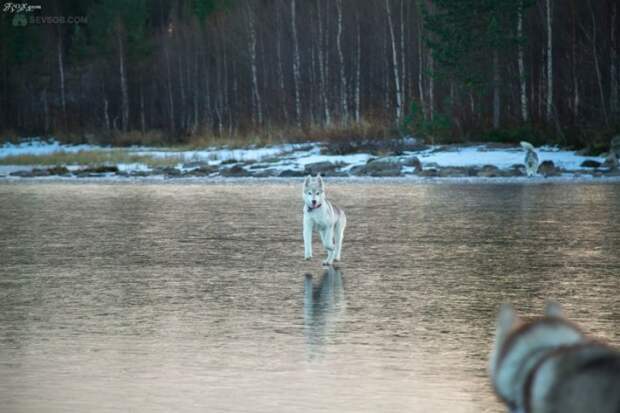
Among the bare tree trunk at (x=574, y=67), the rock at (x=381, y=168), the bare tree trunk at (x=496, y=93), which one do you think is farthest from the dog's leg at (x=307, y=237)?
the bare tree trunk at (x=496, y=93)

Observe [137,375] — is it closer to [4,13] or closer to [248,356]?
[248,356]

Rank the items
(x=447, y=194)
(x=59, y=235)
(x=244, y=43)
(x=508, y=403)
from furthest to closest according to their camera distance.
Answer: (x=244, y=43), (x=447, y=194), (x=59, y=235), (x=508, y=403)

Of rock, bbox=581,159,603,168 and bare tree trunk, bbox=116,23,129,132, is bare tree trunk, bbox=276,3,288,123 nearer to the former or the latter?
bare tree trunk, bbox=116,23,129,132

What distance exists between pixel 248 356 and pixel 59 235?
9.81 metres

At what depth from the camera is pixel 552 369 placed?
7.21 ft

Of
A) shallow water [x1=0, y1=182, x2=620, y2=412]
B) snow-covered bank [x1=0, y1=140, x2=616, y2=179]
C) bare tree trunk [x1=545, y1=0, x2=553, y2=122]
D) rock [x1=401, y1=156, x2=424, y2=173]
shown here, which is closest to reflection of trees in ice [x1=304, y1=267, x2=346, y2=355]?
shallow water [x1=0, y1=182, x2=620, y2=412]

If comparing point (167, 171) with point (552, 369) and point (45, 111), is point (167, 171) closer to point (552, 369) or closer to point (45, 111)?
point (552, 369)

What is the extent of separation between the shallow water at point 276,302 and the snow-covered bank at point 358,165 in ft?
43.9

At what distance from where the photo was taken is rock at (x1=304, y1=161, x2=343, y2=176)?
122 ft

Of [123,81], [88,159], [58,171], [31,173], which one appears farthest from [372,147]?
[123,81]

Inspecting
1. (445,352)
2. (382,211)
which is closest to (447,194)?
(382,211)

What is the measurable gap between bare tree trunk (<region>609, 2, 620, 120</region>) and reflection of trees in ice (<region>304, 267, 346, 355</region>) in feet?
103

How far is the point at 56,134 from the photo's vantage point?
75875 mm


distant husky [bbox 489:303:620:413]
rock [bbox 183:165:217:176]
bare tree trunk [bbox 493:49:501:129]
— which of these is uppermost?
bare tree trunk [bbox 493:49:501:129]
